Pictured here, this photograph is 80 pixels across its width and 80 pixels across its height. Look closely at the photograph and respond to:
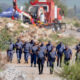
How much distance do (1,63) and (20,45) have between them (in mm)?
3169

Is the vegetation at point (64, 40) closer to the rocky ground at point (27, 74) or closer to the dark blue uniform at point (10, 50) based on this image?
the dark blue uniform at point (10, 50)

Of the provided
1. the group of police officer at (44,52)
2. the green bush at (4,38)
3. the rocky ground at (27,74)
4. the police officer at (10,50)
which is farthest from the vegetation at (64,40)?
the rocky ground at (27,74)

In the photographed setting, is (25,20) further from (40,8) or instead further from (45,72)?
(45,72)

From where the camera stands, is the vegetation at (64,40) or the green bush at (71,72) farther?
the vegetation at (64,40)

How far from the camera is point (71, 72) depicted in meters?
12.3

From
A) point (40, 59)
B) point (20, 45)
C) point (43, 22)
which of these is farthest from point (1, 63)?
point (43, 22)

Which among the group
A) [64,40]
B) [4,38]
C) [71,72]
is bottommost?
[64,40]

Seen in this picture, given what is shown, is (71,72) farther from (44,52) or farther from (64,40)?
(64,40)

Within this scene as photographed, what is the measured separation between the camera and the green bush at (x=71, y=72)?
39.7 feet

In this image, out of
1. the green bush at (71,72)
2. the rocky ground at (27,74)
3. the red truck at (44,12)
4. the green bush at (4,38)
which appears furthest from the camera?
the red truck at (44,12)

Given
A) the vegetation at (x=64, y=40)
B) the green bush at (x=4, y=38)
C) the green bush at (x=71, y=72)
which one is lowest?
the vegetation at (x=64, y=40)

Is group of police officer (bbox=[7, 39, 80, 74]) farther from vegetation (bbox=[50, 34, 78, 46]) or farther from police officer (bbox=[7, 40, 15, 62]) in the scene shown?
vegetation (bbox=[50, 34, 78, 46])

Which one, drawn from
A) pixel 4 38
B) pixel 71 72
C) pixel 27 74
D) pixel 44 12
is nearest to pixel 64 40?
pixel 4 38

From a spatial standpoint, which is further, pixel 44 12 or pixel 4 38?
pixel 44 12
